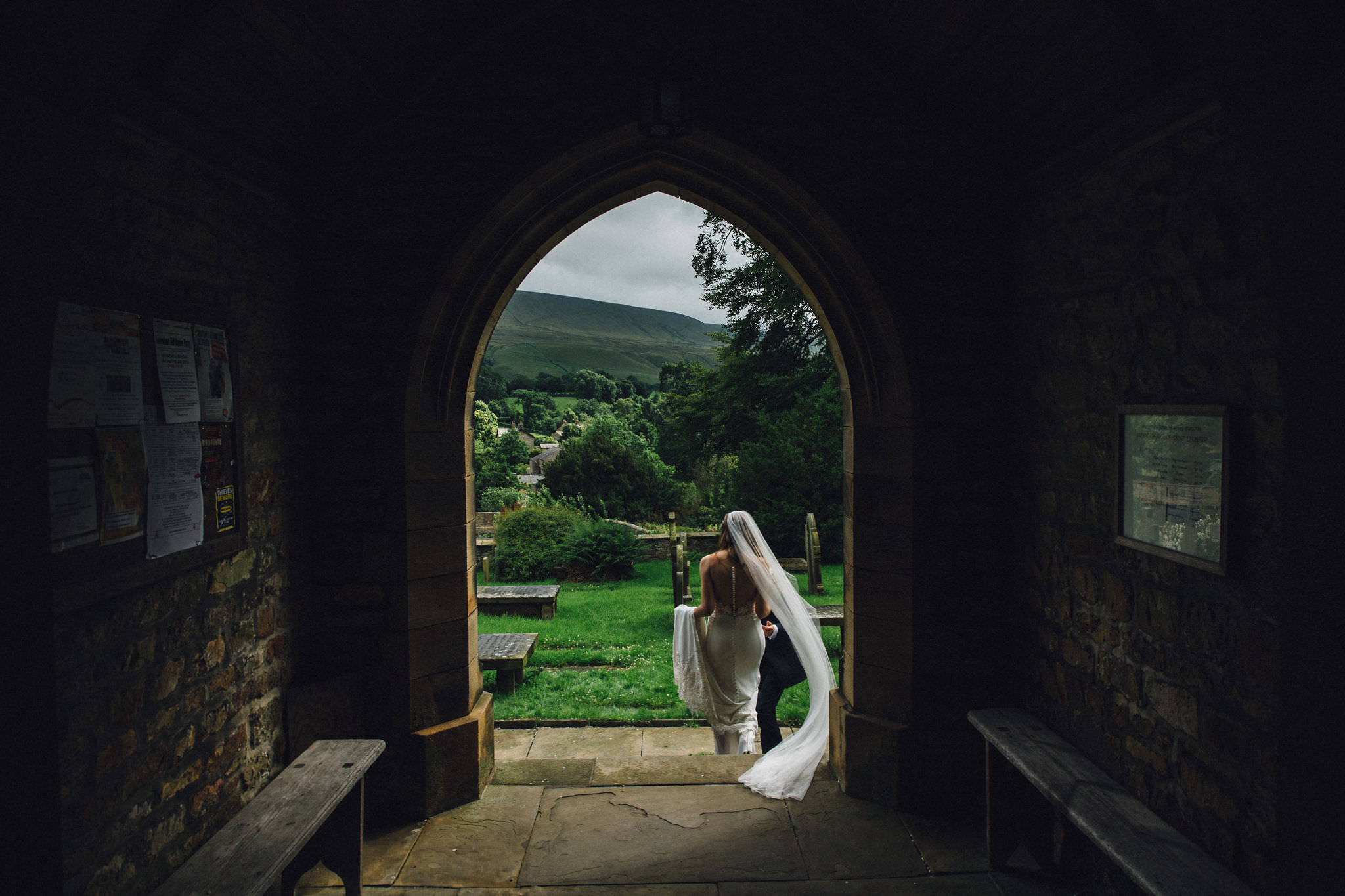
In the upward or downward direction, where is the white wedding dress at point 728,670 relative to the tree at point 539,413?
downward

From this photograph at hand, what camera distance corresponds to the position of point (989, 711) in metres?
3.57

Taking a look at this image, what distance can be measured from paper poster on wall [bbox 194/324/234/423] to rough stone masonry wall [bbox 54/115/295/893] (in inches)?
3.2

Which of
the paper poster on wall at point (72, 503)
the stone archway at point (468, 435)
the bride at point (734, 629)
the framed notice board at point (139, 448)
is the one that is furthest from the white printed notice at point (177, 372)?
the bride at point (734, 629)

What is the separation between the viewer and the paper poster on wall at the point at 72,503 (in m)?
2.18

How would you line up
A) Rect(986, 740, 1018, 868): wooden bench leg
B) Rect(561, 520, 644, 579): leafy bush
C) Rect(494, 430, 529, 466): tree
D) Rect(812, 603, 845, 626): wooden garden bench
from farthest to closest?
Rect(494, 430, 529, 466): tree → Rect(561, 520, 644, 579): leafy bush → Rect(812, 603, 845, 626): wooden garden bench → Rect(986, 740, 1018, 868): wooden bench leg

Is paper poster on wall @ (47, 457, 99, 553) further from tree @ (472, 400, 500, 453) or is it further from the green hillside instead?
the green hillside

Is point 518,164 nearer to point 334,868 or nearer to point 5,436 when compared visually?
point 5,436

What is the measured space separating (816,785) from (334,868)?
7.95 ft

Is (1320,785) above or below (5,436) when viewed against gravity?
below

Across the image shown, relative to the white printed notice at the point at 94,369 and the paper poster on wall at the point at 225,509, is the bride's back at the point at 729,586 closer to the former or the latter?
the paper poster on wall at the point at 225,509

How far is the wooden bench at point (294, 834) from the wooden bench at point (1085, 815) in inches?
110

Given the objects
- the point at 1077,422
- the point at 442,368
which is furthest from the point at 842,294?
the point at 442,368

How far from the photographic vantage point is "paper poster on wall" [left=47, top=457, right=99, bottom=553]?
85.8 inches

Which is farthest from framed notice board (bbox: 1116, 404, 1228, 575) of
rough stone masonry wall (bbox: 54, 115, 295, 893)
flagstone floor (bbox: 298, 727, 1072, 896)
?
rough stone masonry wall (bbox: 54, 115, 295, 893)
